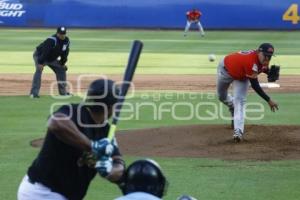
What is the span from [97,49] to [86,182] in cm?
2936

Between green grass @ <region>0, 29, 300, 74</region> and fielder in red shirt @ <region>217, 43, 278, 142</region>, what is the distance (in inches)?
497

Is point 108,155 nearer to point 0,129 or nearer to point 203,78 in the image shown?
point 0,129

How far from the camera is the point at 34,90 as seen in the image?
18781 mm

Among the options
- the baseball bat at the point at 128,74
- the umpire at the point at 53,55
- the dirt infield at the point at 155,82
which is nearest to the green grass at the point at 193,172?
the umpire at the point at 53,55

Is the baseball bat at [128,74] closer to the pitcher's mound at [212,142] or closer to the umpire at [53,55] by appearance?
the pitcher's mound at [212,142]

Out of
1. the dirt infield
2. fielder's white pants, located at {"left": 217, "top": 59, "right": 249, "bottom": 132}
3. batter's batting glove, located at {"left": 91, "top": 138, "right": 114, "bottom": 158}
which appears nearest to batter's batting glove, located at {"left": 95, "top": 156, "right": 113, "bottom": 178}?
batter's batting glove, located at {"left": 91, "top": 138, "right": 114, "bottom": 158}

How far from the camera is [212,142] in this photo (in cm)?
1257

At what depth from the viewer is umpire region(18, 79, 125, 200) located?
5.01m

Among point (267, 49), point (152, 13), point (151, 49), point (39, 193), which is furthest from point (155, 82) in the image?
point (152, 13)

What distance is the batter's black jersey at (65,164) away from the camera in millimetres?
5160

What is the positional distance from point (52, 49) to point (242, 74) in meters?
7.49

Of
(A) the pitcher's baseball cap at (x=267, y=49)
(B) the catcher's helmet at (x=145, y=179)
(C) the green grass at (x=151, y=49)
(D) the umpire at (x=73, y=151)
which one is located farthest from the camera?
(C) the green grass at (x=151, y=49)

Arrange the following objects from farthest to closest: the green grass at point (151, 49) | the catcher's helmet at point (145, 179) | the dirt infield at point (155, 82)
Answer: the green grass at point (151, 49) < the dirt infield at point (155, 82) < the catcher's helmet at point (145, 179)

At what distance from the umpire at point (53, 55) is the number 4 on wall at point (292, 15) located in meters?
33.0
